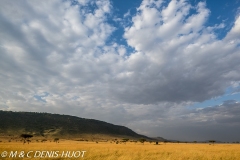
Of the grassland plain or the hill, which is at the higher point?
the hill

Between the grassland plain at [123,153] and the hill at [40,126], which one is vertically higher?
the hill at [40,126]

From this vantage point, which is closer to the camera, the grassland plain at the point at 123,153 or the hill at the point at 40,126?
the grassland plain at the point at 123,153

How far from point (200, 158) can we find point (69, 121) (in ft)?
591

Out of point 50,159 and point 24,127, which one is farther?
point 24,127

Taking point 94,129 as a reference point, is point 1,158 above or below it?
below

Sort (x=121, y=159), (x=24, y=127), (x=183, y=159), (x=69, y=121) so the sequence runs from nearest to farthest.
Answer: (x=121, y=159), (x=183, y=159), (x=24, y=127), (x=69, y=121)

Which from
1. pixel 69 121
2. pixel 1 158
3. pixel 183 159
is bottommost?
pixel 1 158

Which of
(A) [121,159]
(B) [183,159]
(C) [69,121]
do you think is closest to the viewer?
(A) [121,159]

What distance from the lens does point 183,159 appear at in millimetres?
24359

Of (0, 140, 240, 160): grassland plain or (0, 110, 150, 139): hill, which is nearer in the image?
(0, 140, 240, 160): grassland plain

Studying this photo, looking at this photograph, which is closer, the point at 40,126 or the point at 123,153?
the point at 123,153

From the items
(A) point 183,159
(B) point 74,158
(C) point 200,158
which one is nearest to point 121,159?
(B) point 74,158

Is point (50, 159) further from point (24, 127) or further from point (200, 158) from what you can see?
point (24, 127)

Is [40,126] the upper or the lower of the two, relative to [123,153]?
upper
